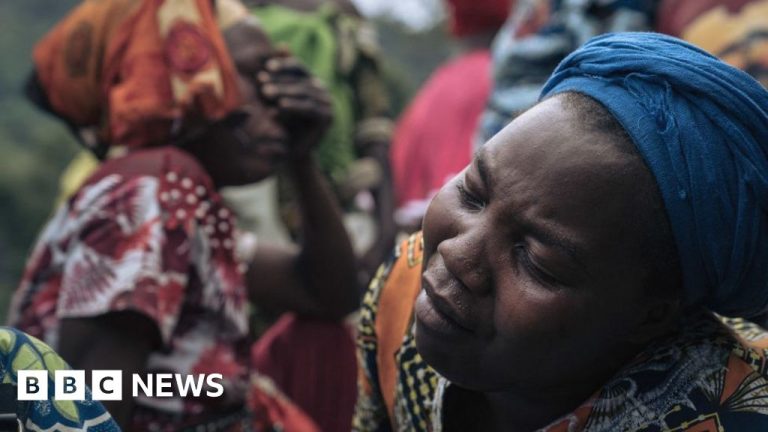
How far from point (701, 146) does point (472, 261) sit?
1.24 feet

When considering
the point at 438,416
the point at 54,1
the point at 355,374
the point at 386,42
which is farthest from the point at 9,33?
the point at 438,416

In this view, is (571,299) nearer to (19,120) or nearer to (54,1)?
(19,120)

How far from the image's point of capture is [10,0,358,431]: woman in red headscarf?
87.4 inches

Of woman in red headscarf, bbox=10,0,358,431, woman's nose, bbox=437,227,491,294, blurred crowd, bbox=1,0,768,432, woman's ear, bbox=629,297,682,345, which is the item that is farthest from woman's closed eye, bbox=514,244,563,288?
woman in red headscarf, bbox=10,0,358,431

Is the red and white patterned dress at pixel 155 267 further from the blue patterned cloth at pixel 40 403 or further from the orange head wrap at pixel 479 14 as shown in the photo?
the orange head wrap at pixel 479 14

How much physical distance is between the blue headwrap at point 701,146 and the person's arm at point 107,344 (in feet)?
3.75

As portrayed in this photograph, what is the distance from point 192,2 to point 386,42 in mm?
11867

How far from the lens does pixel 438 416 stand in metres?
1.82

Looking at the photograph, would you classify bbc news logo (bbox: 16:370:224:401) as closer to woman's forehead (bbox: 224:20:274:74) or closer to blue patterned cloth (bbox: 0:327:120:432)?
blue patterned cloth (bbox: 0:327:120:432)

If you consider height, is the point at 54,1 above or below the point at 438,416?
below

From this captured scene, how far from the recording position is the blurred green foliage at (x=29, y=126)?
7.03 meters

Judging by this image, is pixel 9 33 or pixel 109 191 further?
pixel 9 33

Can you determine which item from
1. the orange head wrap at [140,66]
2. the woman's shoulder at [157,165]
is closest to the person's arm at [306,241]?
the orange head wrap at [140,66]

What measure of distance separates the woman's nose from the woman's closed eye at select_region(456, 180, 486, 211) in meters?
0.06
